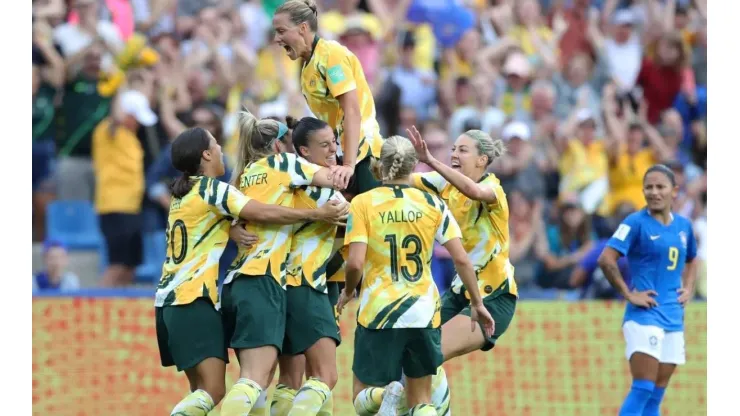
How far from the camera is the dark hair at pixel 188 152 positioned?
8.27 m

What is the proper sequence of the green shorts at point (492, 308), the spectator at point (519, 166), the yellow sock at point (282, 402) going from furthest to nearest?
the spectator at point (519, 166)
the green shorts at point (492, 308)
the yellow sock at point (282, 402)

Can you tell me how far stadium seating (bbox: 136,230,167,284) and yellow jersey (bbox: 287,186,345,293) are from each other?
232 inches

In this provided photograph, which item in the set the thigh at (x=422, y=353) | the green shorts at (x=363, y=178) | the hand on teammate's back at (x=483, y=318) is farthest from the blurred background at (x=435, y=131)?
the thigh at (x=422, y=353)

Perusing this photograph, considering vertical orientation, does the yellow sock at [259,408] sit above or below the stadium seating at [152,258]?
below

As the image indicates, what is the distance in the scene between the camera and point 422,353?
8391mm

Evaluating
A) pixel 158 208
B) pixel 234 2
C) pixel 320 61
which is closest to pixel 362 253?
pixel 320 61

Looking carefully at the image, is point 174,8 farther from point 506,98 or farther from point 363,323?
point 363,323

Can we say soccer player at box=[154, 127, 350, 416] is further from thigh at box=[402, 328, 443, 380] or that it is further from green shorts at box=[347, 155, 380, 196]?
thigh at box=[402, 328, 443, 380]

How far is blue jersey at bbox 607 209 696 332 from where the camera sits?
10.8 m

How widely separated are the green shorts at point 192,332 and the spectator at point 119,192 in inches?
237

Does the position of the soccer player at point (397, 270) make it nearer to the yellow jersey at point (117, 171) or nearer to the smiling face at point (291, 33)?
the smiling face at point (291, 33)

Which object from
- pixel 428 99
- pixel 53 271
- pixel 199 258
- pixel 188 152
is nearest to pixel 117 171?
pixel 53 271

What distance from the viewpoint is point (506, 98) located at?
15977mm

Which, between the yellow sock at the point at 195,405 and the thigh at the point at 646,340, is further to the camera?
the thigh at the point at 646,340
